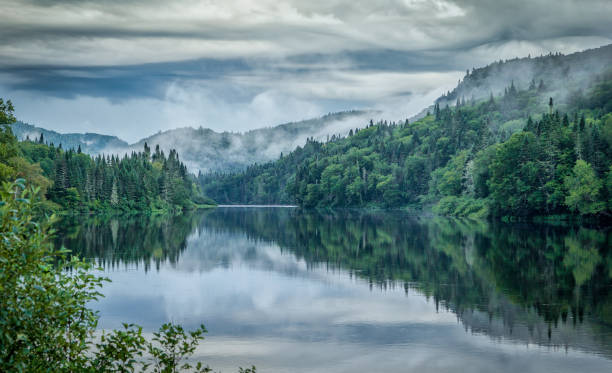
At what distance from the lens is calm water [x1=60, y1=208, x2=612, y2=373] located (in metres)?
20.4

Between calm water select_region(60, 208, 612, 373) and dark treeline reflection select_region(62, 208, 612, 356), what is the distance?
13 centimetres

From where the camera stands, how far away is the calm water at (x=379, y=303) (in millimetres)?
20359

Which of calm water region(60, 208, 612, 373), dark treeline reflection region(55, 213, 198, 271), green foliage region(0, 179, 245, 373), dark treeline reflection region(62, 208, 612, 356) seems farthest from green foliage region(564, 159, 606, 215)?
green foliage region(0, 179, 245, 373)

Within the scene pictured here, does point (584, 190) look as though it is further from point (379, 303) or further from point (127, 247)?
point (379, 303)

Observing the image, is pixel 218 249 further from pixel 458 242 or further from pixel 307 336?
pixel 307 336

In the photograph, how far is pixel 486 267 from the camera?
141 feet

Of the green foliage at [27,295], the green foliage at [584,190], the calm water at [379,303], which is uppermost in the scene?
the green foliage at [584,190]

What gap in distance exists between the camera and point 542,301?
98.2 ft

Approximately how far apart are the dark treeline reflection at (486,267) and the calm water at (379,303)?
126 mm

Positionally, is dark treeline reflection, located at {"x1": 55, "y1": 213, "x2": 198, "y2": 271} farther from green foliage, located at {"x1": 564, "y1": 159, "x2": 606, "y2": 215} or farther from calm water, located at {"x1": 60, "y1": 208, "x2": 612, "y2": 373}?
green foliage, located at {"x1": 564, "y1": 159, "x2": 606, "y2": 215}

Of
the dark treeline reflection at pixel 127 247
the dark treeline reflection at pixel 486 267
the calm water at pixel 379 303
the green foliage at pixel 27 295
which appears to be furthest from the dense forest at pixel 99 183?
the green foliage at pixel 27 295

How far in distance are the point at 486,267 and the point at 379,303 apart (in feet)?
52.6

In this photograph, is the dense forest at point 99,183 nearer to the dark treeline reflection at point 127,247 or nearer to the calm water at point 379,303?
the dark treeline reflection at point 127,247

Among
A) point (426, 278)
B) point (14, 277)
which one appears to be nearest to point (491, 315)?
point (426, 278)
